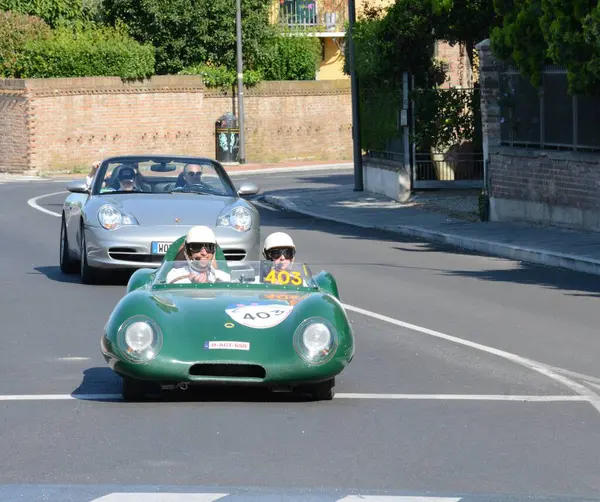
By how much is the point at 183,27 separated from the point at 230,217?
43.4 m

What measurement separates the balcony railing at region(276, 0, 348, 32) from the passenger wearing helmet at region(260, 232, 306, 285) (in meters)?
61.2

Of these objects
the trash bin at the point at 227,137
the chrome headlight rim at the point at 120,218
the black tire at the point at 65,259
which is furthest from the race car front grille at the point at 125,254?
the trash bin at the point at 227,137

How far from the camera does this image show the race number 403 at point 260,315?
9.84m

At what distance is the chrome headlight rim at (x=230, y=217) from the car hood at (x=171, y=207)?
0.07 m

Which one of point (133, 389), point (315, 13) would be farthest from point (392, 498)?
point (315, 13)

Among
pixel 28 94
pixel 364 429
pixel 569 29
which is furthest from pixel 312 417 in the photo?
pixel 28 94

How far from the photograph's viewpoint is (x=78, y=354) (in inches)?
474

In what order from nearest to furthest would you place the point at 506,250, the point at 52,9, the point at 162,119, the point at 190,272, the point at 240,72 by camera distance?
1. the point at 190,272
2. the point at 506,250
3. the point at 162,119
4. the point at 240,72
5. the point at 52,9

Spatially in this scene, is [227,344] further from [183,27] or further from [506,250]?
[183,27]

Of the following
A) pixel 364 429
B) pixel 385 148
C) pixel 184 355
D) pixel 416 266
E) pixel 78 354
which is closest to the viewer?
pixel 364 429

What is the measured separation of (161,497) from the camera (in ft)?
23.3

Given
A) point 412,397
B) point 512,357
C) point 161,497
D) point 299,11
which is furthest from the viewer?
point 299,11

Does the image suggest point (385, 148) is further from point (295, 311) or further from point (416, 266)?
point (295, 311)

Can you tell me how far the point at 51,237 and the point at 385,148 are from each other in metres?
13.0
